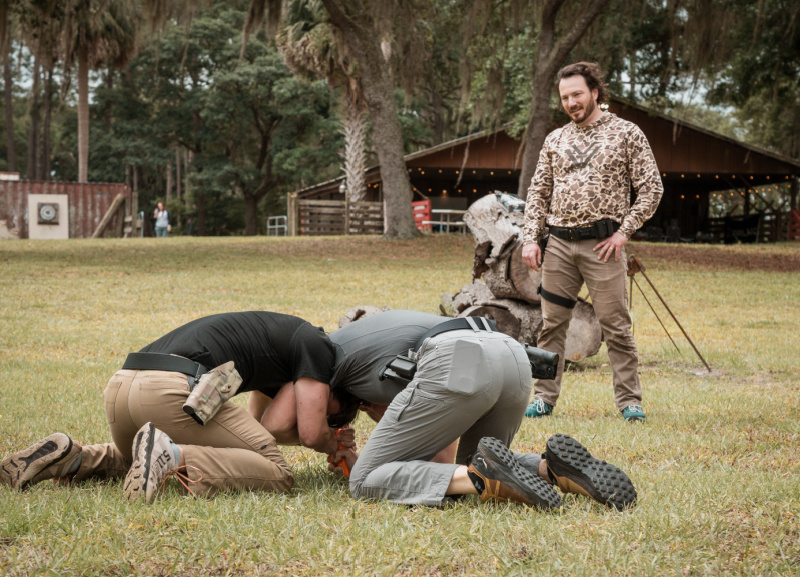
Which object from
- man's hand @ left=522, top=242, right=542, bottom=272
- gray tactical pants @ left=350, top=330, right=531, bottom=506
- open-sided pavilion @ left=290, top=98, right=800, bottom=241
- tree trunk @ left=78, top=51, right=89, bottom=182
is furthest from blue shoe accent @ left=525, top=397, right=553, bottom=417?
tree trunk @ left=78, top=51, right=89, bottom=182

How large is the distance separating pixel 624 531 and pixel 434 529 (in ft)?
2.08

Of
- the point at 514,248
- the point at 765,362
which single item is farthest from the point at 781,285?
the point at 514,248

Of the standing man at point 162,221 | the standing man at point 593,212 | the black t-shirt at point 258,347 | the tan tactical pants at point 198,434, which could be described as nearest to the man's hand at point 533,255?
the standing man at point 593,212

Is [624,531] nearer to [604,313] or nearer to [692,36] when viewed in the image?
[604,313]

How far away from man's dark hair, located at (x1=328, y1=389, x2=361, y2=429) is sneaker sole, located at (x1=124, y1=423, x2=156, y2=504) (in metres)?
0.82

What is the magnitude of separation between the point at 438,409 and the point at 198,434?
1034 millimetres

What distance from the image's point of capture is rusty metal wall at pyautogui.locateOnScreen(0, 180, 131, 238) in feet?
93.6

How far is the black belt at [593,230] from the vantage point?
498cm

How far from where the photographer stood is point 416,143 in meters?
38.7

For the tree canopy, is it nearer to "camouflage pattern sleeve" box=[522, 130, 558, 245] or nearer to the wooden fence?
the wooden fence

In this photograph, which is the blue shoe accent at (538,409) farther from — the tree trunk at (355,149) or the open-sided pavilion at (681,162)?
the tree trunk at (355,149)

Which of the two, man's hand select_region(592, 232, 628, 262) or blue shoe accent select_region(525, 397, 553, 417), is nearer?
man's hand select_region(592, 232, 628, 262)

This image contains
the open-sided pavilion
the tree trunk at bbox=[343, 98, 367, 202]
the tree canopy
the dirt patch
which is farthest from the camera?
the tree trunk at bbox=[343, 98, 367, 202]

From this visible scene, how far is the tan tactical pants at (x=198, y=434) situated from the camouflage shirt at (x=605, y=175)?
2465 millimetres
